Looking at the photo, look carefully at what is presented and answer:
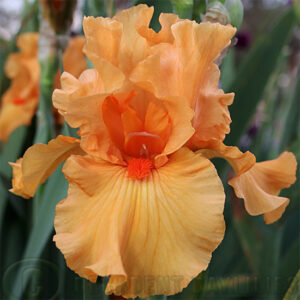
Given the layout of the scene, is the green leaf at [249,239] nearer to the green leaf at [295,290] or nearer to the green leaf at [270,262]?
the green leaf at [270,262]

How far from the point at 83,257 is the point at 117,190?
0.29ft

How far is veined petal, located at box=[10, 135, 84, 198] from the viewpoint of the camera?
544 mm

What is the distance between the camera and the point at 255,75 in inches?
39.0

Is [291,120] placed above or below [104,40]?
below

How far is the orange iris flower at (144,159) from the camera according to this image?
458 millimetres

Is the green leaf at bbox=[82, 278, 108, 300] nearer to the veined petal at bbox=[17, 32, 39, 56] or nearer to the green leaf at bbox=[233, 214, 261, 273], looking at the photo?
the green leaf at bbox=[233, 214, 261, 273]

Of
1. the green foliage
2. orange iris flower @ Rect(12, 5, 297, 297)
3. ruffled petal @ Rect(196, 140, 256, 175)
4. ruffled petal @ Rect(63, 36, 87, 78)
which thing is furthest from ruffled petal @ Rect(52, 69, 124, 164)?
ruffled petal @ Rect(63, 36, 87, 78)

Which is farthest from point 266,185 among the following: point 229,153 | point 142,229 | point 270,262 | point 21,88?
point 21,88

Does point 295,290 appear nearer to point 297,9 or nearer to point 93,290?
point 93,290

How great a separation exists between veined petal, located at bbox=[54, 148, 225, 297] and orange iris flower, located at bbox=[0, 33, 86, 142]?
2.48 ft

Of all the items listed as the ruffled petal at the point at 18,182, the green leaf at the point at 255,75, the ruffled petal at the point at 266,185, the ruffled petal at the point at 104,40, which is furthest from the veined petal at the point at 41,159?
the green leaf at the point at 255,75

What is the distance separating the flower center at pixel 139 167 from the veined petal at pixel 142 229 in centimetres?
3

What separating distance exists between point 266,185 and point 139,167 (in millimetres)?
210

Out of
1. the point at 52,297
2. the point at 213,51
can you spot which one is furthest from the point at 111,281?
the point at 52,297
